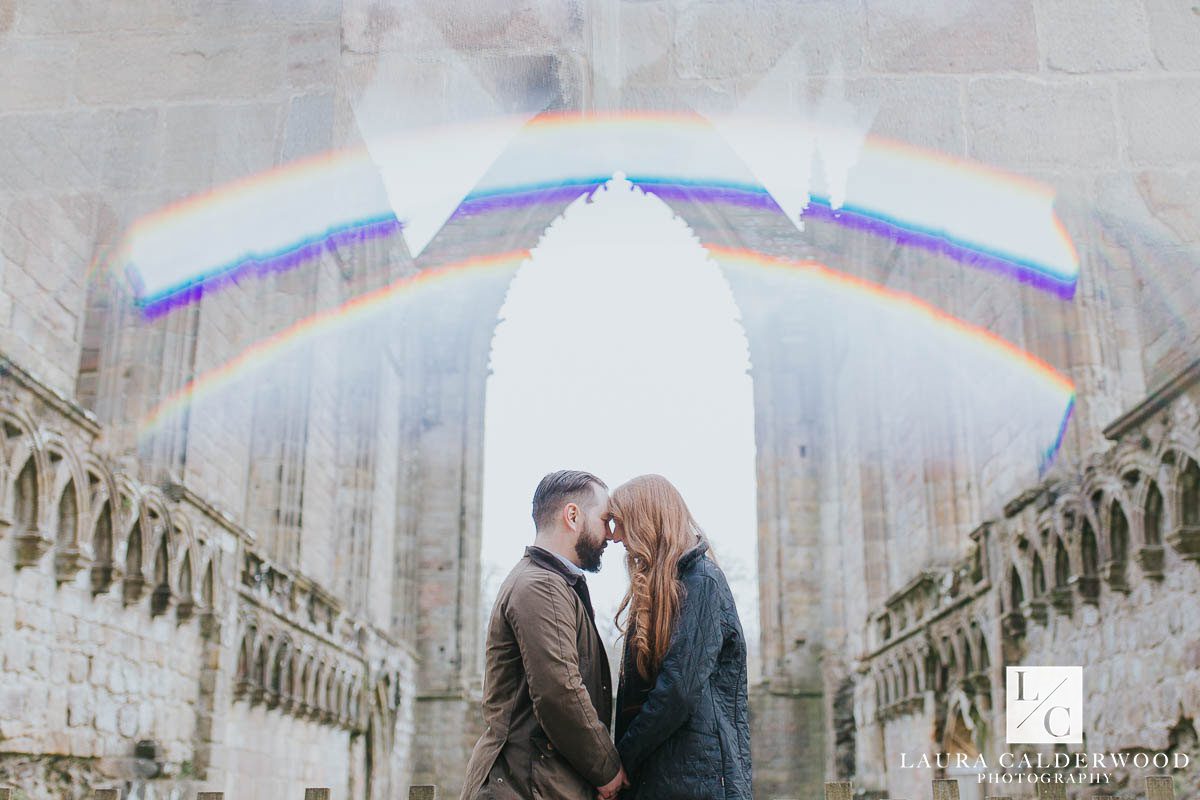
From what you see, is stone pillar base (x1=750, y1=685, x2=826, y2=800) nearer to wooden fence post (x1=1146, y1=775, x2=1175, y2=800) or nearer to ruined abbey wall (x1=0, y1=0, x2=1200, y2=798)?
ruined abbey wall (x1=0, y1=0, x2=1200, y2=798)

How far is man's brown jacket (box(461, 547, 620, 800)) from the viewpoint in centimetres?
228

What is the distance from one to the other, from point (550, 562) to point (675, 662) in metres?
0.32

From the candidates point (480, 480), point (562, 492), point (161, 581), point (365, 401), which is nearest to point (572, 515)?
point (562, 492)

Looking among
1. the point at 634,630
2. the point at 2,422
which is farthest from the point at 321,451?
the point at 634,630

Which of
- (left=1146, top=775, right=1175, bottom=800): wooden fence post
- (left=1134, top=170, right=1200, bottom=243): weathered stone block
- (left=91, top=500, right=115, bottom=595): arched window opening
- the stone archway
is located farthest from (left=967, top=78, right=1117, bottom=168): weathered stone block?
the stone archway

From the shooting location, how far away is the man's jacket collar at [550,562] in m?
2.43

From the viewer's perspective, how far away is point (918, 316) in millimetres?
11078

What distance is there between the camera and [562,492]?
2.49 meters

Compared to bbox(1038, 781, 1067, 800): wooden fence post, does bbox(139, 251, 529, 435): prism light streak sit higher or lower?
higher

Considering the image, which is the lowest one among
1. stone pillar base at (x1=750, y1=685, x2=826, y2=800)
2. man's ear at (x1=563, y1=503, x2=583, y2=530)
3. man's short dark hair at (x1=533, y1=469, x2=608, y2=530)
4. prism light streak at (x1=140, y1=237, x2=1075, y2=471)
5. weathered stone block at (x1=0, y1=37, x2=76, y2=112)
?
stone pillar base at (x1=750, y1=685, x2=826, y2=800)

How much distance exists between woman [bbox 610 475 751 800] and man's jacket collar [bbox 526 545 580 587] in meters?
0.11

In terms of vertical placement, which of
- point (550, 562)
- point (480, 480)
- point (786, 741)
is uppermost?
point (480, 480)

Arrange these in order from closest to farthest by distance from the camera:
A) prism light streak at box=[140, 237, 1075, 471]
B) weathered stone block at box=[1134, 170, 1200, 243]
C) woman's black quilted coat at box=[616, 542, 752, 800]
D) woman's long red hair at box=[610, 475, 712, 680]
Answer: woman's black quilted coat at box=[616, 542, 752, 800], woman's long red hair at box=[610, 475, 712, 680], weathered stone block at box=[1134, 170, 1200, 243], prism light streak at box=[140, 237, 1075, 471]

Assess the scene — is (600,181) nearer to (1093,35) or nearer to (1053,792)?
(1093,35)
